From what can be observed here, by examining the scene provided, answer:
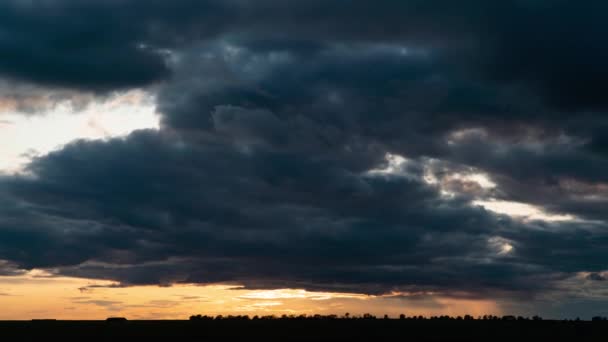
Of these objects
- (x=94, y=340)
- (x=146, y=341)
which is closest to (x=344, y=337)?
(x=146, y=341)

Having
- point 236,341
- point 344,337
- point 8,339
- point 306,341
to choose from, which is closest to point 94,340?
point 8,339

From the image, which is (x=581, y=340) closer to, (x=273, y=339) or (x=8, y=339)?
(x=273, y=339)

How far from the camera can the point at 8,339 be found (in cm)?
14812

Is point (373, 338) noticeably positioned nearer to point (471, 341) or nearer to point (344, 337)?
point (344, 337)

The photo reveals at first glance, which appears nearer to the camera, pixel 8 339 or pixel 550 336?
pixel 8 339

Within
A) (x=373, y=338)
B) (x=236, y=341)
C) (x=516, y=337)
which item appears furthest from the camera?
(x=516, y=337)

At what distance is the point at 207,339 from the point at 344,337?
31132 mm

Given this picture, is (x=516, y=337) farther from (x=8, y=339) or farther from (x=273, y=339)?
(x=8, y=339)

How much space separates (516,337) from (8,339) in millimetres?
116571

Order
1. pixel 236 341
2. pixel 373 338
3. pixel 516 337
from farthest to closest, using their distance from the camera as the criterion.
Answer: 1. pixel 516 337
2. pixel 373 338
3. pixel 236 341

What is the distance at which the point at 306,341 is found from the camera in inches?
5630

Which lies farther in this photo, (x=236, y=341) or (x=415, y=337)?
(x=415, y=337)

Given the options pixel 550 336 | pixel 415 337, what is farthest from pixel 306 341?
pixel 550 336

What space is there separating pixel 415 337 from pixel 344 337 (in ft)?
55.6
